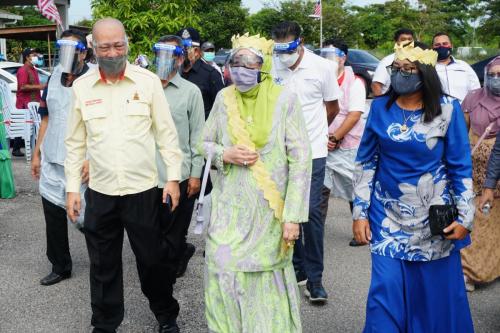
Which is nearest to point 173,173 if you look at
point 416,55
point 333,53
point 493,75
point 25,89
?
point 416,55

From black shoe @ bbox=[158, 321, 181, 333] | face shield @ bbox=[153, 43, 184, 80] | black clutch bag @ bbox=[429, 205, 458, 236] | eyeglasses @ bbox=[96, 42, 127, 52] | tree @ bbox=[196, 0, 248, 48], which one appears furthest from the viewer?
tree @ bbox=[196, 0, 248, 48]

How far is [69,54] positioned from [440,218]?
10.2 ft

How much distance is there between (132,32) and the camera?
9547 millimetres

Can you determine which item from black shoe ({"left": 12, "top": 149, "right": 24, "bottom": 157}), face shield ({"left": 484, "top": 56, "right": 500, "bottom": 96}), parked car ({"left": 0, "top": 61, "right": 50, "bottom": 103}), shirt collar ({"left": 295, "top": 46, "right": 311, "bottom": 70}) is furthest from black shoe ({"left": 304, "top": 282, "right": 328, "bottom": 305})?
parked car ({"left": 0, "top": 61, "right": 50, "bottom": 103})

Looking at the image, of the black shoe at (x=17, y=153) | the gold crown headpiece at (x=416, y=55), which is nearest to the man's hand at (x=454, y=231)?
the gold crown headpiece at (x=416, y=55)

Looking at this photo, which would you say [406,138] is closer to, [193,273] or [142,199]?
[142,199]

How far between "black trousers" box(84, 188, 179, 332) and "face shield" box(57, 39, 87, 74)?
4.51ft

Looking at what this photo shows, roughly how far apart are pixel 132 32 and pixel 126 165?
19.2 feet

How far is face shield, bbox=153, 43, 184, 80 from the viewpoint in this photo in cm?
508

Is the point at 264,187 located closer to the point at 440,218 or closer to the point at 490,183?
the point at 440,218

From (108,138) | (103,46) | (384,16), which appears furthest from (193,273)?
(384,16)

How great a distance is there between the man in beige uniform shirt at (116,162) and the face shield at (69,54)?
1.18 metres

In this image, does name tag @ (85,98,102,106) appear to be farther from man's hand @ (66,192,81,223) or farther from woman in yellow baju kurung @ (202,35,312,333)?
woman in yellow baju kurung @ (202,35,312,333)

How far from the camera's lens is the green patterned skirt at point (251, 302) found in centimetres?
369
